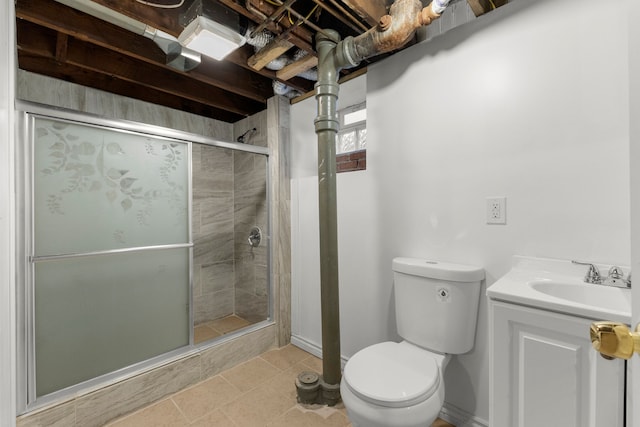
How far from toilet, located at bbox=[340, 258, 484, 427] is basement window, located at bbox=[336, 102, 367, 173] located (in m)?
0.88

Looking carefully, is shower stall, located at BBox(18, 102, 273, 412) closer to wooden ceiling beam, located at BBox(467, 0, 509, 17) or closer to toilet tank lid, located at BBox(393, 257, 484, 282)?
toilet tank lid, located at BBox(393, 257, 484, 282)

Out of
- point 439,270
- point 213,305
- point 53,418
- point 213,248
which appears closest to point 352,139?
point 439,270

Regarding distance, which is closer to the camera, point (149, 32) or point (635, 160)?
point (635, 160)

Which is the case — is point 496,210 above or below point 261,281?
above

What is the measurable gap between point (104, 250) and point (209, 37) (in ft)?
4.34

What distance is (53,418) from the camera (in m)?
1.39

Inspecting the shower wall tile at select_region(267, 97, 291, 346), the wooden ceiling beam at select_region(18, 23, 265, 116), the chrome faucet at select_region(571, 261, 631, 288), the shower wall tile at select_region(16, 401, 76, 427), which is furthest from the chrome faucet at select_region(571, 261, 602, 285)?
the wooden ceiling beam at select_region(18, 23, 265, 116)

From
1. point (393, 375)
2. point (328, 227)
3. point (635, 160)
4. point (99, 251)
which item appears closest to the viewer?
point (635, 160)

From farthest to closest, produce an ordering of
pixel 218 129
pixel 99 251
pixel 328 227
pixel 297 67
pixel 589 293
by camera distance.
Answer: pixel 218 129 → pixel 297 67 → pixel 328 227 → pixel 99 251 → pixel 589 293

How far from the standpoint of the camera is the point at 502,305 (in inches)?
37.0

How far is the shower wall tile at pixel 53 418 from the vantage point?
1331mm

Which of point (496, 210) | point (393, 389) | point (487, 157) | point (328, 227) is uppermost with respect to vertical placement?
point (487, 157)

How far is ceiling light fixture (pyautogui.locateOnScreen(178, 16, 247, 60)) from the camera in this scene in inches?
54.3

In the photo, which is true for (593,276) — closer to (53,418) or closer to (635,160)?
(635,160)
